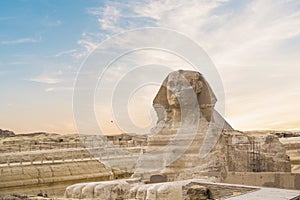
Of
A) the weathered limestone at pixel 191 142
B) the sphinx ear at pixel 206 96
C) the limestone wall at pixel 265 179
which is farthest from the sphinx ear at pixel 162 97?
the limestone wall at pixel 265 179

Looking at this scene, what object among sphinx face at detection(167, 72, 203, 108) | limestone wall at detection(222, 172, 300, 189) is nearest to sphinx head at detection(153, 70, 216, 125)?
sphinx face at detection(167, 72, 203, 108)

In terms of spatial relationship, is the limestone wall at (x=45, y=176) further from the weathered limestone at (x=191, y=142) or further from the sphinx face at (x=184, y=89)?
the sphinx face at (x=184, y=89)

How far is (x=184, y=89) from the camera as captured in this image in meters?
18.9

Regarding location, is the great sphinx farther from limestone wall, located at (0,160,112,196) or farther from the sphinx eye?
limestone wall, located at (0,160,112,196)

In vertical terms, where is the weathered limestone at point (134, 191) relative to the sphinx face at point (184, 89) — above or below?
below

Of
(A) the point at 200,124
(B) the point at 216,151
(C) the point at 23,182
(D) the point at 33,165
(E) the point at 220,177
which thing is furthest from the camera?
(D) the point at 33,165

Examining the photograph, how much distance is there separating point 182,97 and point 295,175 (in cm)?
823

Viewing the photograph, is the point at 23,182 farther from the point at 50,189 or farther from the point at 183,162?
the point at 183,162

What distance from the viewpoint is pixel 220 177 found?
1357 centimetres

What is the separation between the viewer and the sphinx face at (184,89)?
61.9 feet

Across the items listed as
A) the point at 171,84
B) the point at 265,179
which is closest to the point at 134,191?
the point at 265,179

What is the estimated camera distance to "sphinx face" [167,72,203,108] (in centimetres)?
1888

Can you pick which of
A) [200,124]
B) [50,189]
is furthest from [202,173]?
[50,189]

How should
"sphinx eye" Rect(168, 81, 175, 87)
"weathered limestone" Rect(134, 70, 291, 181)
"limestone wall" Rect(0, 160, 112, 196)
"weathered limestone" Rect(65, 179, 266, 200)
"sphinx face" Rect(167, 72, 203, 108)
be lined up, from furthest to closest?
"limestone wall" Rect(0, 160, 112, 196)
"sphinx eye" Rect(168, 81, 175, 87)
"sphinx face" Rect(167, 72, 203, 108)
"weathered limestone" Rect(134, 70, 291, 181)
"weathered limestone" Rect(65, 179, 266, 200)
